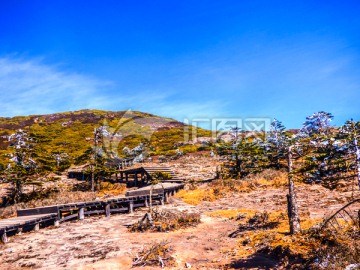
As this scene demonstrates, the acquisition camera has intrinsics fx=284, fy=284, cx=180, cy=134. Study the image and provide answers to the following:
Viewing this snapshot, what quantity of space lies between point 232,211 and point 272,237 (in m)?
6.81

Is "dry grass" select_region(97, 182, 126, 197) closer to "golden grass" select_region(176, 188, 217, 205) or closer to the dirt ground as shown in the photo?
"golden grass" select_region(176, 188, 217, 205)

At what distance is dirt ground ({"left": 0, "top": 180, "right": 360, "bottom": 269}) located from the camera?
10107 millimetres

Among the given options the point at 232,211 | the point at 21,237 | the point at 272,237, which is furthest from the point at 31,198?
the point at 272,237

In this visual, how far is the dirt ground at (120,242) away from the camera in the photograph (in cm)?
1011

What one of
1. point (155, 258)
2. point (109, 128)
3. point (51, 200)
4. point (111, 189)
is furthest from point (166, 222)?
point (109, 128)

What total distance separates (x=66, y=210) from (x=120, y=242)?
797 cm

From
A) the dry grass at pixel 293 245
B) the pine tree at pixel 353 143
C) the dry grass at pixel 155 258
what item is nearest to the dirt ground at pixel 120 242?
the dry grass at pixel 155 258

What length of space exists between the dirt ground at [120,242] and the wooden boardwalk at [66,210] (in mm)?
543

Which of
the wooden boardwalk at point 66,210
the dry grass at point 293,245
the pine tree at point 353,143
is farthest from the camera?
the wooden boardwalk at point 66,210

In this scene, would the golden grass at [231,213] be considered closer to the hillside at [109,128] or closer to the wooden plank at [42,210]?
the wooden plank at [42,210]

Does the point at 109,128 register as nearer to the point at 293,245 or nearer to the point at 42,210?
the point at 42,210

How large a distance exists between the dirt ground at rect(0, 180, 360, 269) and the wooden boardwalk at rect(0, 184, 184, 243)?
1.78 feet

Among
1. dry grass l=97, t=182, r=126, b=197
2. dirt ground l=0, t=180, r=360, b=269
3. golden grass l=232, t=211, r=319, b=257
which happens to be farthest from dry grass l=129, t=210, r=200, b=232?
dry grass l=97, t=182, r=126, b=197

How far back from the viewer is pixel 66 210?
18.6 m
